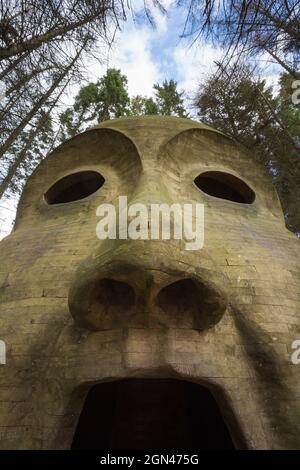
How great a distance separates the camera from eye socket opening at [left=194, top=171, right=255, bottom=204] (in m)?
4.96

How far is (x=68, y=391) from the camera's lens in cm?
262

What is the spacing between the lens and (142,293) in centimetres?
239

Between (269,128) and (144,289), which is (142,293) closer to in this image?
(144,289)

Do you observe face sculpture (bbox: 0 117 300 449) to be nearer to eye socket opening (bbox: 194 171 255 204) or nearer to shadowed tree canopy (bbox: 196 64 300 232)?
eye socket opening (bbox: 194 171 255 204)

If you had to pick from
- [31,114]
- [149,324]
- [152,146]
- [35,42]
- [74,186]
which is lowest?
[149,324]

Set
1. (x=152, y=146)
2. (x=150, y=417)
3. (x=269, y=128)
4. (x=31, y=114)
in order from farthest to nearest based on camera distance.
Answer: (x=269, y=128) → (x=31, y=114) → (x=150, y=417) → (x=152, y=146)

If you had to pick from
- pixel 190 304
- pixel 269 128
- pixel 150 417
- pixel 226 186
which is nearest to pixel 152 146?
pixel 226 186

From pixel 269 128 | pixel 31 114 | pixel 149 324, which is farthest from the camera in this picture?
pixel 269 128

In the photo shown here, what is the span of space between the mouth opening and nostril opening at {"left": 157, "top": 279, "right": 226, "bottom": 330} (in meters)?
2.32

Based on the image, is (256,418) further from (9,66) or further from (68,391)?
(9,66)

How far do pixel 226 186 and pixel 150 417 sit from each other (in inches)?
144

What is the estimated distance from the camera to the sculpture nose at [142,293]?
2307 millimetres

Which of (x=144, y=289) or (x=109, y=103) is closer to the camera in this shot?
(x=144, y=289)

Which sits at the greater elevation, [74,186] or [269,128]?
[269,128]
